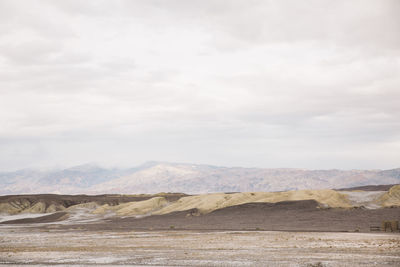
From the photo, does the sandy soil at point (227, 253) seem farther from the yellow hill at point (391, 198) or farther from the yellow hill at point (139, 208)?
the yellow hill at point (139, 208)

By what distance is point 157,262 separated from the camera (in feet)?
86.1

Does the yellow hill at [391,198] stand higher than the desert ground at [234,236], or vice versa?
the yellow hill at [391,198]

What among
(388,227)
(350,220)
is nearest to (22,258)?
(388,227)

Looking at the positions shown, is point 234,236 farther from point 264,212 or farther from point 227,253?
point 264,212

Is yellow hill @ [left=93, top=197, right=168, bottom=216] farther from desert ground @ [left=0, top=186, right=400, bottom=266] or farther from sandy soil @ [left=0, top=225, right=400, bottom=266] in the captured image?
sandy soil @ [left=0, top=225, right=400, bottom=266]

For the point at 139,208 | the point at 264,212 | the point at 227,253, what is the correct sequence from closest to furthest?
the point at 227,253
the point at 264,212
the point at 139,208

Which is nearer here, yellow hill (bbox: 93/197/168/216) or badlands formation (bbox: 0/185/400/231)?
badlands formation (bbox: 0/185/400/231)

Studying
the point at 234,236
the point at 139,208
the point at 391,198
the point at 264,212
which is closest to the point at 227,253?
the point at 234,236

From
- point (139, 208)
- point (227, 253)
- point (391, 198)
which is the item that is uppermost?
point (391, 198)

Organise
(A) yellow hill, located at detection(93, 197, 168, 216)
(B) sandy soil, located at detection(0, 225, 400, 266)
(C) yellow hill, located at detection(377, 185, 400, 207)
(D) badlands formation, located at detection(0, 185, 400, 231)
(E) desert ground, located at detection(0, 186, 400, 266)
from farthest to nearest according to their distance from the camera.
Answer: (A) yellow hill, located at detection(93, 197, 168, 216) < (C) yellow hill, located at detection(377, 185, 400, 207) < (D) badlands formation, located at detection(0, 185, 400, 231) < (E) desert ground, located at detection(0, 186, 400, 266) < (B) sandy soil, located at detection(0, 225, 400, 266)

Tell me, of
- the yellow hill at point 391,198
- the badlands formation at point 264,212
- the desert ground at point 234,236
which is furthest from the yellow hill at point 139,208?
the yellow hill at point 391,198

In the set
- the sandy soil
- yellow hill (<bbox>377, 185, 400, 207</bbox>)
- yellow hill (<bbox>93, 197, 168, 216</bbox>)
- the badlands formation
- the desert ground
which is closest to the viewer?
the sandy soil

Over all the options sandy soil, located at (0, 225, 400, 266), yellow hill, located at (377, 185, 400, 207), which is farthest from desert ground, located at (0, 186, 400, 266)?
yellow hill, located at (377, 185, 400, 207)

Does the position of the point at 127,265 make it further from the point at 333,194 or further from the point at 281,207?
the point at 333,194
